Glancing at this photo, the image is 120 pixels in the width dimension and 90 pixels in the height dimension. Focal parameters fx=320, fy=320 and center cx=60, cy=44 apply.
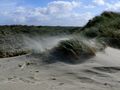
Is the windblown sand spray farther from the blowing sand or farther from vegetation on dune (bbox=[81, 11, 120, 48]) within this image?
vegetation on dune (bbox=[81, 11, 120, 48])

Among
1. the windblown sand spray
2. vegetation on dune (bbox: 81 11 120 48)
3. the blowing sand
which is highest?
vegetation on dune (bbox: 81 11 120 48)

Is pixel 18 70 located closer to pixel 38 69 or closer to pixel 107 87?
pixel 38 69

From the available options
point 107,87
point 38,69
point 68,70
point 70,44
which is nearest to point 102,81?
point 107,87

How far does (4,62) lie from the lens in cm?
837

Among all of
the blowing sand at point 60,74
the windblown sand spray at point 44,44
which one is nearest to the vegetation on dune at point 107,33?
the windblown sand spray at point 44,44

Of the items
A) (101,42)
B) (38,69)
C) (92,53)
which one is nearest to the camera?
(38,69)

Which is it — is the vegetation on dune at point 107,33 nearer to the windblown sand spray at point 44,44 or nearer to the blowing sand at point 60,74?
the windblown sand spray at point 44,44

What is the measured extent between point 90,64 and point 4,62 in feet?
7.57

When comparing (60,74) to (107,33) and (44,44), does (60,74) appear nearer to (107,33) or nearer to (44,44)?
(44,44)

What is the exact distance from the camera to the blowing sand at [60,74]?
19.9ft

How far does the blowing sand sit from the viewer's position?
19.9 feet

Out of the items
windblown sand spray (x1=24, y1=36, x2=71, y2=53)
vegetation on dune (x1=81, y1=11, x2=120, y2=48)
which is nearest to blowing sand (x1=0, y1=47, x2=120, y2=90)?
windblown sand spray (x1=24, y1=36, x2=71, y2=53)

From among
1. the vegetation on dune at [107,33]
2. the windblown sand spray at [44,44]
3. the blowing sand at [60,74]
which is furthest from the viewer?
the vegetation on dune at [107,33]

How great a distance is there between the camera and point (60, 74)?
6922mm
